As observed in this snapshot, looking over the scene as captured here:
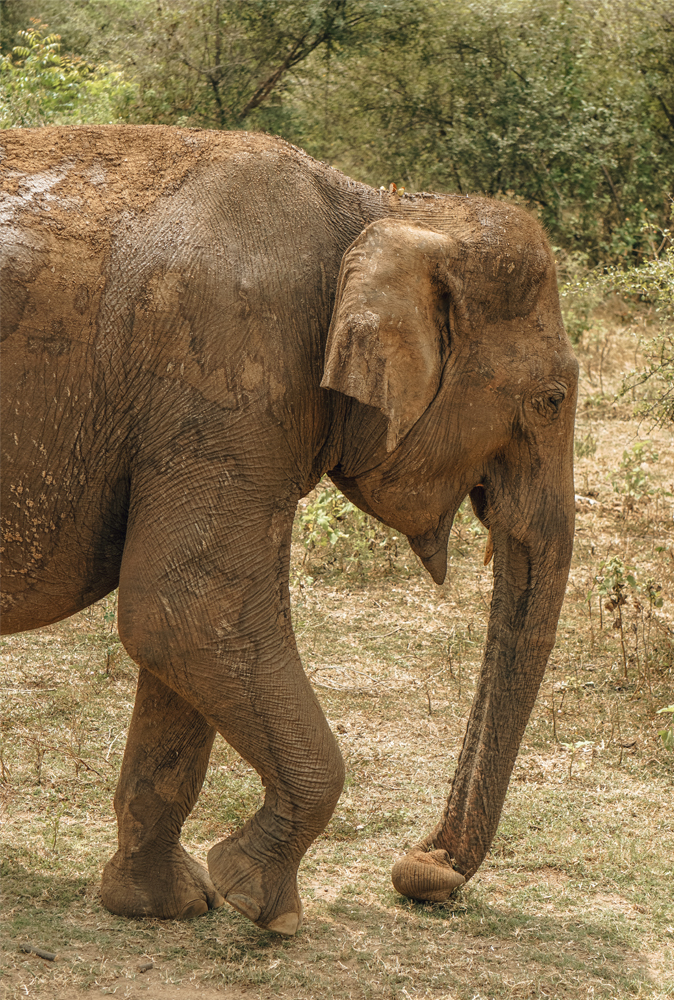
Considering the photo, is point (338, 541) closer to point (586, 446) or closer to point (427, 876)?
point (586, 446)

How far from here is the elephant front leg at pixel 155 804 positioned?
4.00 meters

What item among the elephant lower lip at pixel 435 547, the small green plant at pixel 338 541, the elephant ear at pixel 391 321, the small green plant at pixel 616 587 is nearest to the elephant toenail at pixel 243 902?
the elephant lower lip at pixel 435 547

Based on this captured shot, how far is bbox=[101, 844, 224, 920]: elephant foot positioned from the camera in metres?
4.00

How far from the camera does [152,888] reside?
4.01m

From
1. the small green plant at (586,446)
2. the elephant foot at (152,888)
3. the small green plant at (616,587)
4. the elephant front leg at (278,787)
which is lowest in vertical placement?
the elephant foot at (152,888)

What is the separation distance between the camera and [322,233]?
11.8 ft

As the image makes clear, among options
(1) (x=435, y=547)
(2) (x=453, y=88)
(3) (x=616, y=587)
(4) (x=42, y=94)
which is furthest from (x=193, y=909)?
(2) (x=453, y=88)

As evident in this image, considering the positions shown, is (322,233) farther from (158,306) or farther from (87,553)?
(87,553)

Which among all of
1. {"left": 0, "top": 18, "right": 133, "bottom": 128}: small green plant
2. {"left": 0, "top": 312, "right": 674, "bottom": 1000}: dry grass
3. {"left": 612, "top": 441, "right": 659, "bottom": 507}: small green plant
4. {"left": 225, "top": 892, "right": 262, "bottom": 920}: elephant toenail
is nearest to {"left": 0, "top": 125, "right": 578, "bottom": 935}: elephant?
{"left": 225, "top": 892, "right": 262, "bottom": 920}: elephant toenail

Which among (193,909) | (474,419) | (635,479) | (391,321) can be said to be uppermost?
(391,321)

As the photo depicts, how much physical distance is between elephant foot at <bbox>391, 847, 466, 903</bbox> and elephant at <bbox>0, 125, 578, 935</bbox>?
0.44 m

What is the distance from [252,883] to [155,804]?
1.80 feet

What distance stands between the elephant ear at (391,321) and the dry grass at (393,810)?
165 centimetres

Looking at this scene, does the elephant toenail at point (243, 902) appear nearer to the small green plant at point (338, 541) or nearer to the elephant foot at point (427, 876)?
the elephant foot at point (427, 876)
